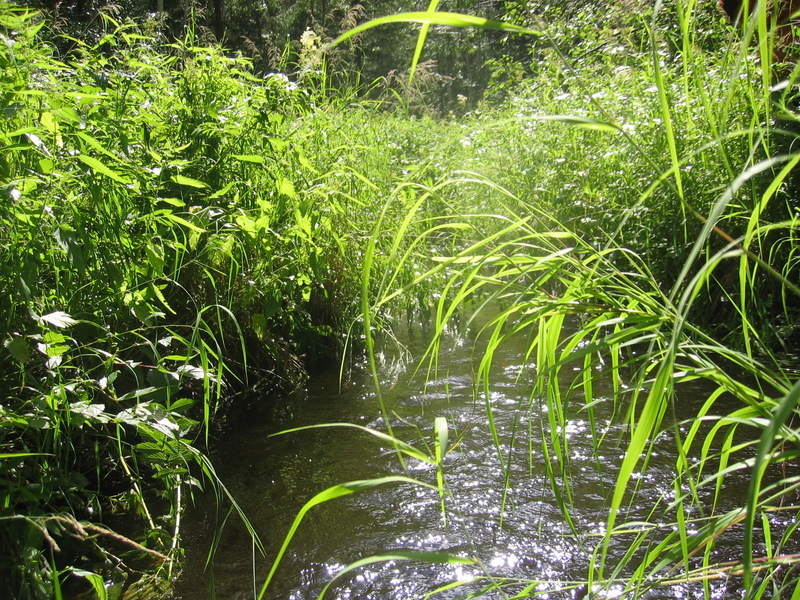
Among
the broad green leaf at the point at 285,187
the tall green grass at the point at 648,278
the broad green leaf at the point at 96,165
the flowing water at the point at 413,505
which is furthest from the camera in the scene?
the broad green leaf at the point at 285,187

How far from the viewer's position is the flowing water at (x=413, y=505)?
5.59 feet

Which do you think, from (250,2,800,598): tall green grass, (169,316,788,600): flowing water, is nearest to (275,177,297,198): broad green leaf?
(250,2,800,598): tall green grass

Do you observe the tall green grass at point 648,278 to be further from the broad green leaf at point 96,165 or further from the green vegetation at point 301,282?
the broad green leaf at point 96,165

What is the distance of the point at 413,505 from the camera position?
2.09 meters

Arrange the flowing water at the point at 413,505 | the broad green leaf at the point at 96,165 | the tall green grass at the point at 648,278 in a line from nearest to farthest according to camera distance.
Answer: the tall green grass at the point at 648,278, the broad green leaf at the point at 96,165, the flowing water at the point at 413,505

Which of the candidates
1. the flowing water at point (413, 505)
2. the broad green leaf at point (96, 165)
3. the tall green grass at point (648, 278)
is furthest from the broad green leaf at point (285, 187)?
the flowing water at point (413, 505)

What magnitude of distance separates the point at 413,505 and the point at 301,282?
1.02 meters

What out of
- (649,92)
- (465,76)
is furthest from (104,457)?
(465,76)

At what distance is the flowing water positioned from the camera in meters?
1.70

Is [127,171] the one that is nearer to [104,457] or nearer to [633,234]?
[104,457]

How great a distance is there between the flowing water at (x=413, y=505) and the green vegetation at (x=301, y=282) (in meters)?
0.08

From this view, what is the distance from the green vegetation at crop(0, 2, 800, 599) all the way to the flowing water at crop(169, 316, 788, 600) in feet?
0.25

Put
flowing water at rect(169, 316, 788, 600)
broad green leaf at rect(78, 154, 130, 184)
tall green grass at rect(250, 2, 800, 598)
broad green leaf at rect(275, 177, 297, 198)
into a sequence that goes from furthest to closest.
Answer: broad green leaf at rect(275, 177, 297, 198), flowing water at rect(169, 316, 788, 600), broad green leaf at rect(78, 154, 130, 184), tall green grass at rect(250, 2, 800, 598)

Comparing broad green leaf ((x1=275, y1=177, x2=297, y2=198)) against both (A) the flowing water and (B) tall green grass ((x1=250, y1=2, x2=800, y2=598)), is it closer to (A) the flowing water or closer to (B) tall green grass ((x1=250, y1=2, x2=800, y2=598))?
(B) tall green grass ((x1=250, y1=2, x2=800, y2=598))
